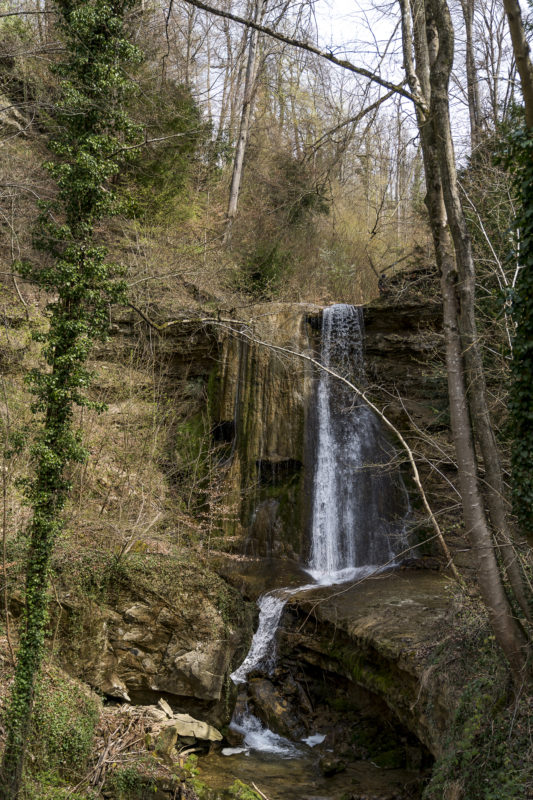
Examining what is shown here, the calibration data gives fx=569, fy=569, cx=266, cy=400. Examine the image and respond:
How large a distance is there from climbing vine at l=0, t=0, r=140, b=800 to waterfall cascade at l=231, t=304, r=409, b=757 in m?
5.22

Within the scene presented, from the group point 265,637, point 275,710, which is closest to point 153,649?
point 275,710

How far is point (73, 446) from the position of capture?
6855mm

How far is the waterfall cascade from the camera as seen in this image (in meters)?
11.7

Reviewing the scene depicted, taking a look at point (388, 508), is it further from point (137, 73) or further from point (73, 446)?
point (137, 73)

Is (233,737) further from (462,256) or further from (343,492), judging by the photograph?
(462,256)

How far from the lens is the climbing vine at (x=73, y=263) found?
661cm

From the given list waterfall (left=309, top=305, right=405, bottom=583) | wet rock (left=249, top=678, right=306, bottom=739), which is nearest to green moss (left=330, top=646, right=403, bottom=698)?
wet rock (left=249, top=678, right=306, bottom=739)

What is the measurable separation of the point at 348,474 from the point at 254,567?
287 cm

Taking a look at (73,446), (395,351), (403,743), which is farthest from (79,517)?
(395,351)

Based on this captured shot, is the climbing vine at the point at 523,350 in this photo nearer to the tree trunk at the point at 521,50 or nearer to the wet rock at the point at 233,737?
the tree trunk at the point at 521,50

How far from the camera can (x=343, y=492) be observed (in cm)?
1237

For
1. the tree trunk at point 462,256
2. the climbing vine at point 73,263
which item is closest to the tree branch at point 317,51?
the tree trunk at point 462,256

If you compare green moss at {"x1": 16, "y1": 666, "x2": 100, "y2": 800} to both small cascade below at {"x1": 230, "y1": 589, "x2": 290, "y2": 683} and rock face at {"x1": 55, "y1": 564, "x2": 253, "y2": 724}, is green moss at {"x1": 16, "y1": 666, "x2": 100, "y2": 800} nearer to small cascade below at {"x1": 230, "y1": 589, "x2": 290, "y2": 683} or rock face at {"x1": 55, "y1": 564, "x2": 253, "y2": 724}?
rock face at {"x1": 55, "y1": 564, "x2": 253, "y2": 724}

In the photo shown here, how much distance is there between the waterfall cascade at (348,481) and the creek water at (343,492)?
2 centimetres
